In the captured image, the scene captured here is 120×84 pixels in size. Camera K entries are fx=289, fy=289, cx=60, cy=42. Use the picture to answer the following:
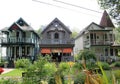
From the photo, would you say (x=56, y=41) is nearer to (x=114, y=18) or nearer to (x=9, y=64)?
(x=9, y=64)

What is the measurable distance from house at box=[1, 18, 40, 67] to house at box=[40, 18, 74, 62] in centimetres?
258

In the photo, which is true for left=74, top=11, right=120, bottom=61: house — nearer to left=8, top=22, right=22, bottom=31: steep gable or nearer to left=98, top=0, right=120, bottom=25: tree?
left=8, top=22, right=22, bottom=31: steep gable

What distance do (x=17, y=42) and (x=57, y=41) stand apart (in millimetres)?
7590

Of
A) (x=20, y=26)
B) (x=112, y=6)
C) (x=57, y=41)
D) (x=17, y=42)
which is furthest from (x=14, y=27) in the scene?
(x=112, y=6)

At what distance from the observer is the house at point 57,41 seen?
53281mm

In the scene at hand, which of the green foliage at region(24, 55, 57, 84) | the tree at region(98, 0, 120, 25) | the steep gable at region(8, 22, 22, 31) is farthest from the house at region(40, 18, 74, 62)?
the green foliage at region(24, 55, 57, 84)

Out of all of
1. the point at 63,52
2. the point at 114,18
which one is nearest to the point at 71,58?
the point at 63,52

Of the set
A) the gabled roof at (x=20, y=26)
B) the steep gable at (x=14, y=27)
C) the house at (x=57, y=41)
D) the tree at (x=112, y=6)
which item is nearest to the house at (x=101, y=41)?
the house at (x=57, y=41)

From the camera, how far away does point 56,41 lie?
178 feet

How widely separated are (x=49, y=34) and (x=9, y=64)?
1073 centimetres

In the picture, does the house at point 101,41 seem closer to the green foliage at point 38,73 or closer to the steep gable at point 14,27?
the steep gable at point 14,27

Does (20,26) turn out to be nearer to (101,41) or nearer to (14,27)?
(14,27)

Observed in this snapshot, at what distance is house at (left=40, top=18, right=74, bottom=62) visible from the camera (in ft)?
175

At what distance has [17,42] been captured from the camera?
51.5 meters
